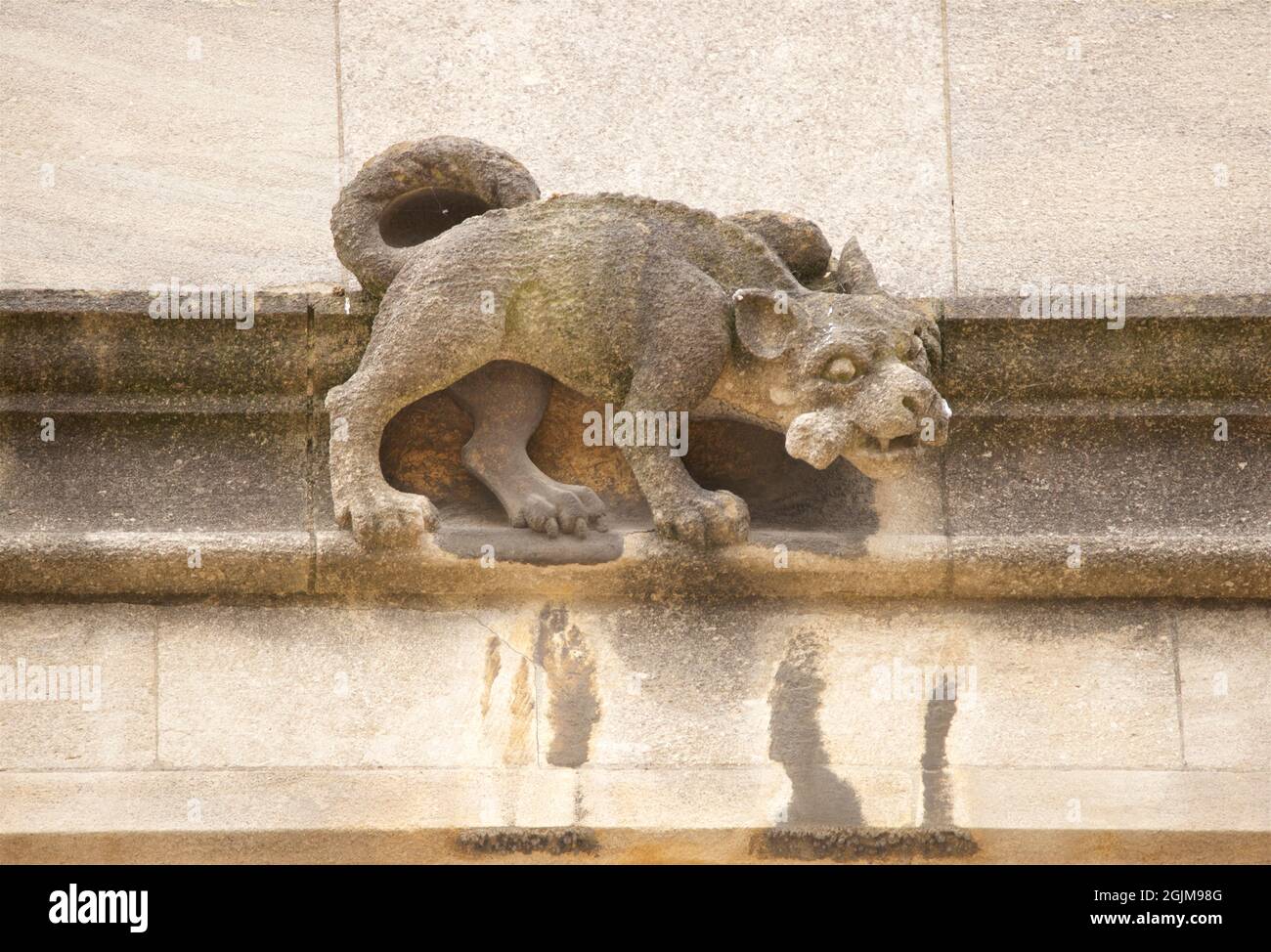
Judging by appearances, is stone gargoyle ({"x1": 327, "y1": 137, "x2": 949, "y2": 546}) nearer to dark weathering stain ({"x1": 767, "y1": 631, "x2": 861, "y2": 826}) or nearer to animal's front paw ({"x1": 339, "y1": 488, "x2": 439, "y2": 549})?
animal's front paw ({"x1": 339, "y1": 488, "x2": 439, "y2": 549})

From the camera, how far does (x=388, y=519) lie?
3803 millimetres

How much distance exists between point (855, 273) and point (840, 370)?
1.09 feet

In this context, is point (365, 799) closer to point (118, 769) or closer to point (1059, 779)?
point (118, 769)

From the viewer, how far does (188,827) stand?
3.72 m

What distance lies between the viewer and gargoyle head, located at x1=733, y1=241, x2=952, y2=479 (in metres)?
3.68

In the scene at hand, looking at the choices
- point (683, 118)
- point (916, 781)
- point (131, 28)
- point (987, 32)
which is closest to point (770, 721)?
point (916, 781)

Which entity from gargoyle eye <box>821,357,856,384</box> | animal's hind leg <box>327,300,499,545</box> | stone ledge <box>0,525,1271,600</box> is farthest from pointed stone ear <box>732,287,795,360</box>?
animal's hind leg <box>327,300,499,545</box>

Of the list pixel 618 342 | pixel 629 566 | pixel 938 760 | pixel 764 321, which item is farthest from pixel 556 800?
pixel 764 321

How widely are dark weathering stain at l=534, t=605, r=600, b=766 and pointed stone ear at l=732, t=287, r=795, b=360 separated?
0.67 m

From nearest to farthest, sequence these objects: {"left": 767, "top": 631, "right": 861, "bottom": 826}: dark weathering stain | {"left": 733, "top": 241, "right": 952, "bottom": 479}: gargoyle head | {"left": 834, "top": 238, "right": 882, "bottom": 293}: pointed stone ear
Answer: {"left": 733, "top": 241, "right": 952, "bottom": 479}: gargoyle head < {"left": 767, "top": 631, "right": 861, "bottom": 826}: dark weathering stain < {"left": 834, "top": 238, "right": 882, "bottom": 293}: pointed stone ear

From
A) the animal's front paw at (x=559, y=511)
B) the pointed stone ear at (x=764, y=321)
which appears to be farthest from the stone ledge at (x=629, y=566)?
the pointed stone ear at (x=764, y=321)

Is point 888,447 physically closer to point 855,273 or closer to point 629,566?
point 855,273

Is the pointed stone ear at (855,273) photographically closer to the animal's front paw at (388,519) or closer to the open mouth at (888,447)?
the open mouth at (888,447)

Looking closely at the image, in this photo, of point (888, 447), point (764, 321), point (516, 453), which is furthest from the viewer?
point (516, 453)
